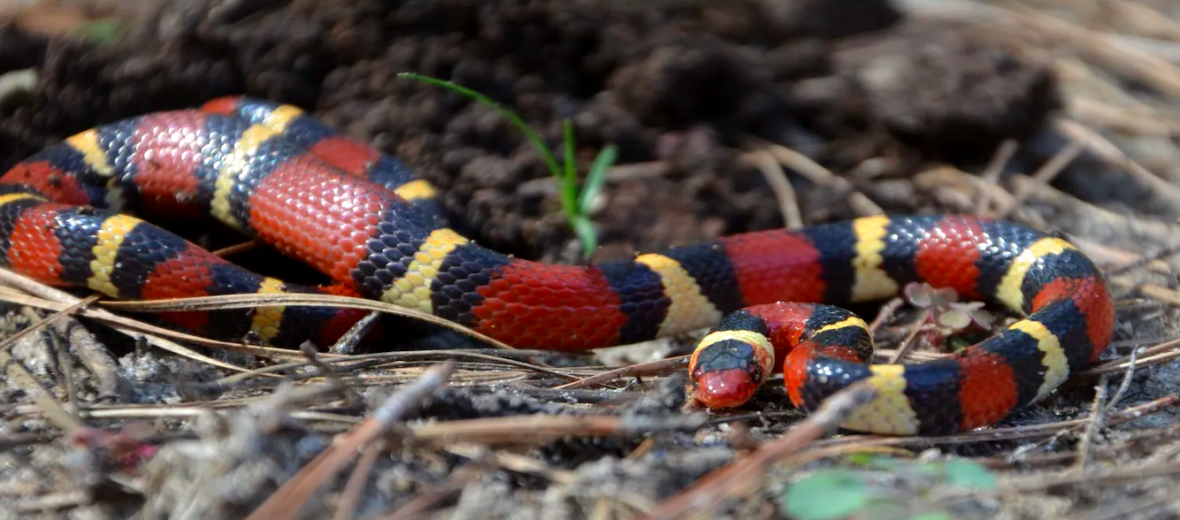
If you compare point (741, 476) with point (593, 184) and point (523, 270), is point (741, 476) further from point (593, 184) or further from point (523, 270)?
point (593, 184)

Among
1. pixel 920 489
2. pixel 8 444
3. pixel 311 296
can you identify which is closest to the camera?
pixel 920 489

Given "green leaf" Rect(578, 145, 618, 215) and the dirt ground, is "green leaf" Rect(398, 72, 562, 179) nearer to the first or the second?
"green leaf" Rect(578, 145, 618, 215)

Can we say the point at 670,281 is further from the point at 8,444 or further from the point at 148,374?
the point at 8,444

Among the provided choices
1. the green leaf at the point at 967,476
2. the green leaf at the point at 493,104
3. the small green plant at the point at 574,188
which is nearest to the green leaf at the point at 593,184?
the small green plant at the point at 574,188

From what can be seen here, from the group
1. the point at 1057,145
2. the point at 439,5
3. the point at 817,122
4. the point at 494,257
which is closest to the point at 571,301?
the point at 494,257

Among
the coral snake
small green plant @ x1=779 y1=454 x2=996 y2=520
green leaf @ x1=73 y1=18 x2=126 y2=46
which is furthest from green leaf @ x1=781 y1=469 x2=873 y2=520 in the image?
green leaf @ x1=73 y1=18 x2=126 y2=46

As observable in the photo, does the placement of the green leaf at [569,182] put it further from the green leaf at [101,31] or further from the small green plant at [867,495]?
the small green plant at [867,495]
